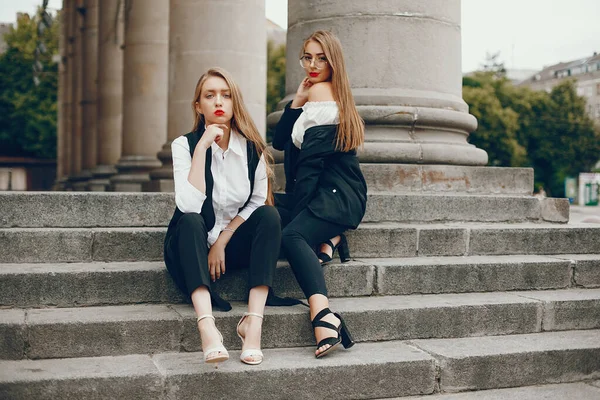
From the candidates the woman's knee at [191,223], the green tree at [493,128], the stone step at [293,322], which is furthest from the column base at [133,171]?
the green tree at [493,128]

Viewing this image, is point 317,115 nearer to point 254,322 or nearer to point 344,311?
point 344,311

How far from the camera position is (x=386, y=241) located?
20.1ft

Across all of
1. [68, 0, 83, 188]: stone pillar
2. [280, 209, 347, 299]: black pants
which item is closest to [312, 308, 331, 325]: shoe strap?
[280, 209, 347, 299]: black pants

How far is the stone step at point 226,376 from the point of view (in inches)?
163

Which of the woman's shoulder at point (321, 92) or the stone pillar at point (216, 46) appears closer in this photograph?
the woman's shoulder at point (321, 92)

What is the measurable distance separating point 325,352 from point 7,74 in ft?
166

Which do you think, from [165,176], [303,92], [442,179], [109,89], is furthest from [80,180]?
[303,92]

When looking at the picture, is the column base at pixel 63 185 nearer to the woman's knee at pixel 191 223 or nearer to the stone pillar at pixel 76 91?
the stone pillar at pixel 76 91

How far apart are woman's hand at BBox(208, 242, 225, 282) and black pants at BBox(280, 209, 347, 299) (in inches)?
16.3

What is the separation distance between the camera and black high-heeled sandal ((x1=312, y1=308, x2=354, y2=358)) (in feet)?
15.3

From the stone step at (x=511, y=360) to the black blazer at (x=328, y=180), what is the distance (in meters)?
1.03

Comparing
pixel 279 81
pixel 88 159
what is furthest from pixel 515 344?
pixel 279 81

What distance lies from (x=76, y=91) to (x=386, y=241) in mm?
19681

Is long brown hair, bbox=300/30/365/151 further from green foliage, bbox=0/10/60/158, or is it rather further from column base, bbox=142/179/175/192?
green foliage, bbox=0/10/60/158
